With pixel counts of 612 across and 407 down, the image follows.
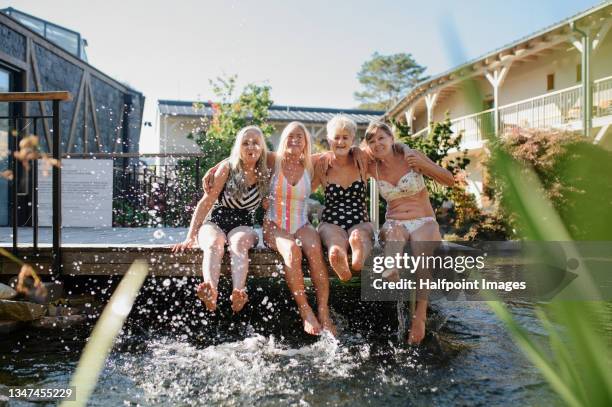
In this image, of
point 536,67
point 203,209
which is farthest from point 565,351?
point 536,67

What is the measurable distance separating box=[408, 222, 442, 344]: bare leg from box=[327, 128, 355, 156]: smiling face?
82cm

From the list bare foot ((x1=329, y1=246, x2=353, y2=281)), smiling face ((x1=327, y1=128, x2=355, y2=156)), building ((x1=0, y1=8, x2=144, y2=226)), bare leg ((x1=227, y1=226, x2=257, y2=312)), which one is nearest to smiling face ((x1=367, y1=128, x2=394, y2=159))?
smiling face ((x1=327, y1=128, x2=355, y2=156))

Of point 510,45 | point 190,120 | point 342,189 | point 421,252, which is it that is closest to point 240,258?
point 342,189

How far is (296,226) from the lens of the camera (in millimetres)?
3781

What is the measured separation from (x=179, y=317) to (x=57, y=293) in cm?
103

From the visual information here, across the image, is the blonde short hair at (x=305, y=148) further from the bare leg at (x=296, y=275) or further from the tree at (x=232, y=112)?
the tree at (x=232, y=112)

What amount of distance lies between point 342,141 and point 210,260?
133cm

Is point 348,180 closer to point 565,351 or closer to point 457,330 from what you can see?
point 457,330

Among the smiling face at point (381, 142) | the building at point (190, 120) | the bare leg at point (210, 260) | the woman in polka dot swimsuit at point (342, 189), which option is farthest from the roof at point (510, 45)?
the building at point (190, 120)

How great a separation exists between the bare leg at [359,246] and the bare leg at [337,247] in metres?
0.06

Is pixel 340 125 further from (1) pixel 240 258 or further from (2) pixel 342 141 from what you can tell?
(1) pixel 240 258

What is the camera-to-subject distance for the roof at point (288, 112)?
822 inches

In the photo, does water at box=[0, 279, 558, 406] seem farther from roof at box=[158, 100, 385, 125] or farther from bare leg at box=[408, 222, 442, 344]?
roof at box=[158, 100, 385, 125]

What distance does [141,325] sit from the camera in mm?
4281
